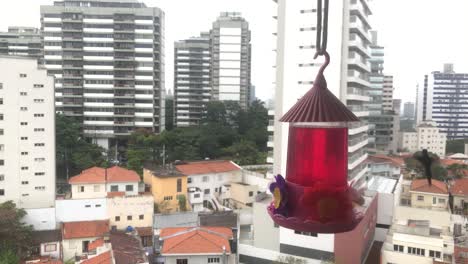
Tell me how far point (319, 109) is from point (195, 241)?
611cm

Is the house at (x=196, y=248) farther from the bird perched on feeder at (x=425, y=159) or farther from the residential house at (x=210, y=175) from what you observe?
the bird perched on feeder at (x=425, y=159)

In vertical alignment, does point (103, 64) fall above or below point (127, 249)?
above

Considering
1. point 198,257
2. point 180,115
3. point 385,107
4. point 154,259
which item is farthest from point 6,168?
point 385,107

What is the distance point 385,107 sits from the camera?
93.8 feet

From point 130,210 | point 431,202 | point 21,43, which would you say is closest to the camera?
point 431,202

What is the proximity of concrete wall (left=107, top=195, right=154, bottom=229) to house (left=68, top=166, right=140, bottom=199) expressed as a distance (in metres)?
0.65

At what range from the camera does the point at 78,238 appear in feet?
28.7

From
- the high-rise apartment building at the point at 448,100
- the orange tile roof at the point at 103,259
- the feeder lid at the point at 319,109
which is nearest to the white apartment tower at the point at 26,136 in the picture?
the orange tile roof at the point at 103,259

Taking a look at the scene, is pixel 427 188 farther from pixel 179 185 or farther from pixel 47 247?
pixel 47 247

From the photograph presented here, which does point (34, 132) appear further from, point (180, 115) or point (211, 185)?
point (180, 115)

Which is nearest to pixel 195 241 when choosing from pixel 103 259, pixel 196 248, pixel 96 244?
pixel 196 248

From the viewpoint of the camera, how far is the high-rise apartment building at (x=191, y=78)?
24.8 metres

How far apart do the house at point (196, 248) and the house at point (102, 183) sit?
3786 mm

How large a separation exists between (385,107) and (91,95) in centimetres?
1926
